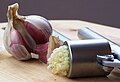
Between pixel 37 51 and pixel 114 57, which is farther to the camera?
pixel 37 51

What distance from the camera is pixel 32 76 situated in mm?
662

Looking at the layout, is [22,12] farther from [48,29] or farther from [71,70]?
[71,70]

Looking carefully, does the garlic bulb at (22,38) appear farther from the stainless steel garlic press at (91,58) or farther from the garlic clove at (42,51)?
the stainless steel garlic press at (91,58)

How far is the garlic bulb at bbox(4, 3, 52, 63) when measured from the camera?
0.74 metres

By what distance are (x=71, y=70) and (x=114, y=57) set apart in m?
0.10

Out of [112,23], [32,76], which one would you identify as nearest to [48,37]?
[32,76]

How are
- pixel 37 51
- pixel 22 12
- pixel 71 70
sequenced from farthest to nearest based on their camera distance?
pixel 22 12 < pixel 37 51 < pixel 71 70

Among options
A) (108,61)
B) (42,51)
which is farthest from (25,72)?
(108,61)

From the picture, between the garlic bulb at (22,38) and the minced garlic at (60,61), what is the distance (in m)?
0.08

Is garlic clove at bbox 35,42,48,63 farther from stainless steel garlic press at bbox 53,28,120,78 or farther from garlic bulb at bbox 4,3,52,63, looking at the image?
stainless steel garlic press at bbox 53,28,120,78

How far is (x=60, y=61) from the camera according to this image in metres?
0.64

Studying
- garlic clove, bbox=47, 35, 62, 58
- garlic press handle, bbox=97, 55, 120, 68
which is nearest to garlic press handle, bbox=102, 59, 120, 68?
garlic press handle, bbox=97, 55, 120, 68

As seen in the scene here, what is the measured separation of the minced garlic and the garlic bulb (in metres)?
0.08

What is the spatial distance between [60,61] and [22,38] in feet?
0.48
